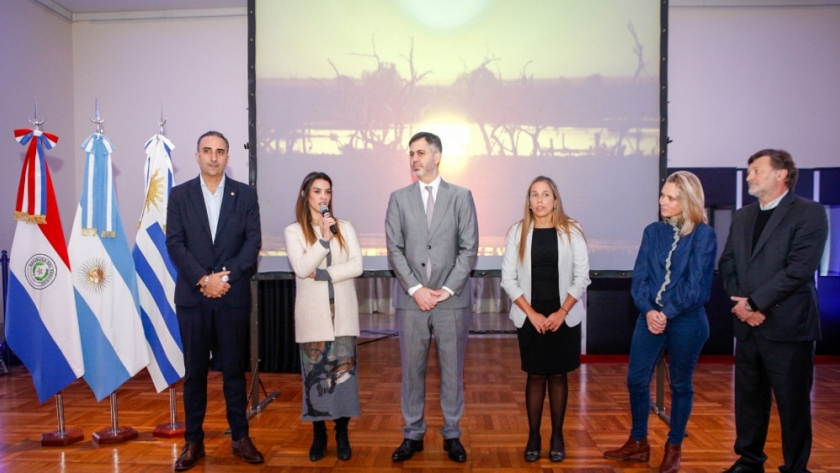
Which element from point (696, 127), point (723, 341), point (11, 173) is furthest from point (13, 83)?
point (723, 341)

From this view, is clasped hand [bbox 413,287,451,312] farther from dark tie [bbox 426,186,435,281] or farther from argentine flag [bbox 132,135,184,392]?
argentine flag [bbox 132,135,184,392]

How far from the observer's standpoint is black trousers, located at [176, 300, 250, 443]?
2.89 meters

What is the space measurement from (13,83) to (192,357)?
4.00 meters

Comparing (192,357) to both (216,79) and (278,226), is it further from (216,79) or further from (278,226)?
(216,79)

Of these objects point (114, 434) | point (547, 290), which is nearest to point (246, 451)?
point (114, 434)

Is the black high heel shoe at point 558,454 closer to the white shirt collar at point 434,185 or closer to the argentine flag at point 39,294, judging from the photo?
the white shirt collar at point 434,185

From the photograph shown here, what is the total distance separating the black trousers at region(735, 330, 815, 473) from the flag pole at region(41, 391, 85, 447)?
3434mm

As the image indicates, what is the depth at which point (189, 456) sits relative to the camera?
9.60ft

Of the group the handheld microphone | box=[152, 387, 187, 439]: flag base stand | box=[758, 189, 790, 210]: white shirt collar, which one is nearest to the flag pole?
box=[152, 387, 187, 439]: flag base stand

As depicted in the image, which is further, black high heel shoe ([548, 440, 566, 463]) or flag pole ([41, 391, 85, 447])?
flag pole ([41, 391, 85, 447])

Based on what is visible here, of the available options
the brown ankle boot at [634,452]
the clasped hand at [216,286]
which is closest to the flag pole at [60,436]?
the clasped hand at [216,286]

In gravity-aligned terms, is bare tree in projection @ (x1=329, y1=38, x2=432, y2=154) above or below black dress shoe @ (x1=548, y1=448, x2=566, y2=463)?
above

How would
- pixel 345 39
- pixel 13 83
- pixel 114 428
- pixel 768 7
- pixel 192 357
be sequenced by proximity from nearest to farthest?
pixel 192 357 < pixel 114 428 < pixel 345 39 < pixel 13 83 < pixel 768 7

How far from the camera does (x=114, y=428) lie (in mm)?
3373
